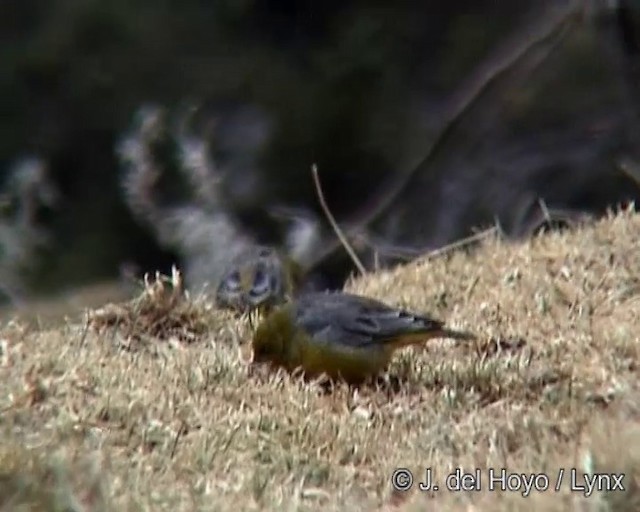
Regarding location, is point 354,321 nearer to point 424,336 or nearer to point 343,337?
point 343,337

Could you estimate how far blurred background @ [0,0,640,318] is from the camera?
36.8 ft

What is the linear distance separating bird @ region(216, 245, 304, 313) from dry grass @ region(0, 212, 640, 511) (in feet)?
1.79

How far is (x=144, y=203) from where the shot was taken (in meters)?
11.0

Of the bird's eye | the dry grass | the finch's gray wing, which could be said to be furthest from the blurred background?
the finch's gray wing

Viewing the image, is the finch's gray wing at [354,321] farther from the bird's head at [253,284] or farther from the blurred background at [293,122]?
the blurred background at [293,122]

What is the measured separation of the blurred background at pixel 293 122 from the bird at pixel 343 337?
211 inches

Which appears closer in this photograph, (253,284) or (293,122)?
(253,284)

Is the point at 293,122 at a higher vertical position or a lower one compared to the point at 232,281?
higher

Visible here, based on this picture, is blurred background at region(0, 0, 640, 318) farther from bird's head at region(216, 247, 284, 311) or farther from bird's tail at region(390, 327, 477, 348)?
bird's tail at region(390, 327, 477, 348)

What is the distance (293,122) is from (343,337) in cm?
716

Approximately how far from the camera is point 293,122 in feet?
40.3

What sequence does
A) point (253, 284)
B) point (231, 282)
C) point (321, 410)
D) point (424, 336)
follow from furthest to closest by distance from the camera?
point (231, 282) < point (253, 284) < point (424, 336) < point (321, 410)

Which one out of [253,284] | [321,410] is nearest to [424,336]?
[321,410]

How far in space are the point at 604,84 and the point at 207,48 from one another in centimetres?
303
